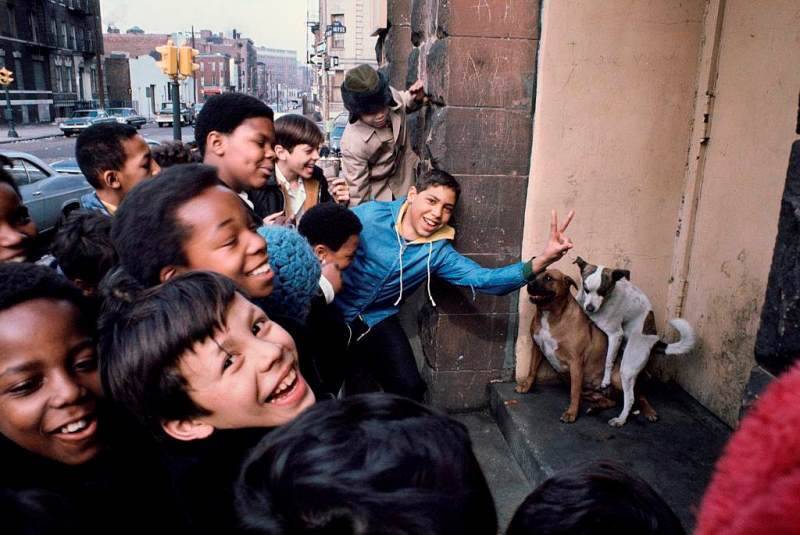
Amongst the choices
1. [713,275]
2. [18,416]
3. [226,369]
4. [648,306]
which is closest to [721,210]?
[713,275]

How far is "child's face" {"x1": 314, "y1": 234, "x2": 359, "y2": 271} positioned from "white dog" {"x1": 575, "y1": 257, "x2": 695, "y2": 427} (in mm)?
1216

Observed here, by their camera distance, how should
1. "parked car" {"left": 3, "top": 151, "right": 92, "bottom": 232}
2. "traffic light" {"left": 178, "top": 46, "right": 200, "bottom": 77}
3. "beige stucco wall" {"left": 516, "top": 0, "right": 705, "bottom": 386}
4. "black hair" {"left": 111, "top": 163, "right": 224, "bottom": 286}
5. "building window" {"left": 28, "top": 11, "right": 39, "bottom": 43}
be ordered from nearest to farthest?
"black hair" {"left": 111, "top": 163, "right": 224, "bottom": 286} < "beige stucco wall" {"left": 516, "top": 0, "right": 705, "bottom": 386} < "parked car" {"left": 3, "top": 151, "right": 92, "bottom": 232} < "traffic light" {"left": 178, "top": 46, "right": 200, "bottom": 77} < "building window" {"left": 28, "top": 11, "right": 39, "bottom": 43}

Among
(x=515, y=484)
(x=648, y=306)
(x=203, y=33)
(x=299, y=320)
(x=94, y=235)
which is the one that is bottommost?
(x=515, y=484)

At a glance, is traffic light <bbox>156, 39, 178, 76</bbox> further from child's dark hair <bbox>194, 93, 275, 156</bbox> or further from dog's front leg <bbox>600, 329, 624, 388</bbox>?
dog's front leg <bbox>600, 329, 624, 388</bbox>

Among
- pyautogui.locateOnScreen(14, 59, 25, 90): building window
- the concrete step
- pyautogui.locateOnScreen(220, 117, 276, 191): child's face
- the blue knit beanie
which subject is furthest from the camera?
pyautogui.locateOnScreen(14, 59, 25, 90): building window

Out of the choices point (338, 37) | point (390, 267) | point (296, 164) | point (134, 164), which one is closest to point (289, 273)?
point (390, 267)

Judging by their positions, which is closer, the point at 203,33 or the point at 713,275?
the point at 713,275

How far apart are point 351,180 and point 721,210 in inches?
87.9

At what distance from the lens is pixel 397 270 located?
3131mm

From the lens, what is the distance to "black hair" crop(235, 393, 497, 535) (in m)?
0.74

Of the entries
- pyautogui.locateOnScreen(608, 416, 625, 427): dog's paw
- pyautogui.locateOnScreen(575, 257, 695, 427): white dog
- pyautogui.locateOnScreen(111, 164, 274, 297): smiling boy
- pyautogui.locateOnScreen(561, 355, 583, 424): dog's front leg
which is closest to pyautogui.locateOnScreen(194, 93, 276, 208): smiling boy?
pyautogui.locateOnScreen(111, 164, 274, 297): smiling boy

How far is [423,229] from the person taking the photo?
10.2 ft

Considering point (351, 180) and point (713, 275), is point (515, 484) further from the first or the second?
point (351, 180)

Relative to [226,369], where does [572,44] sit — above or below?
above
